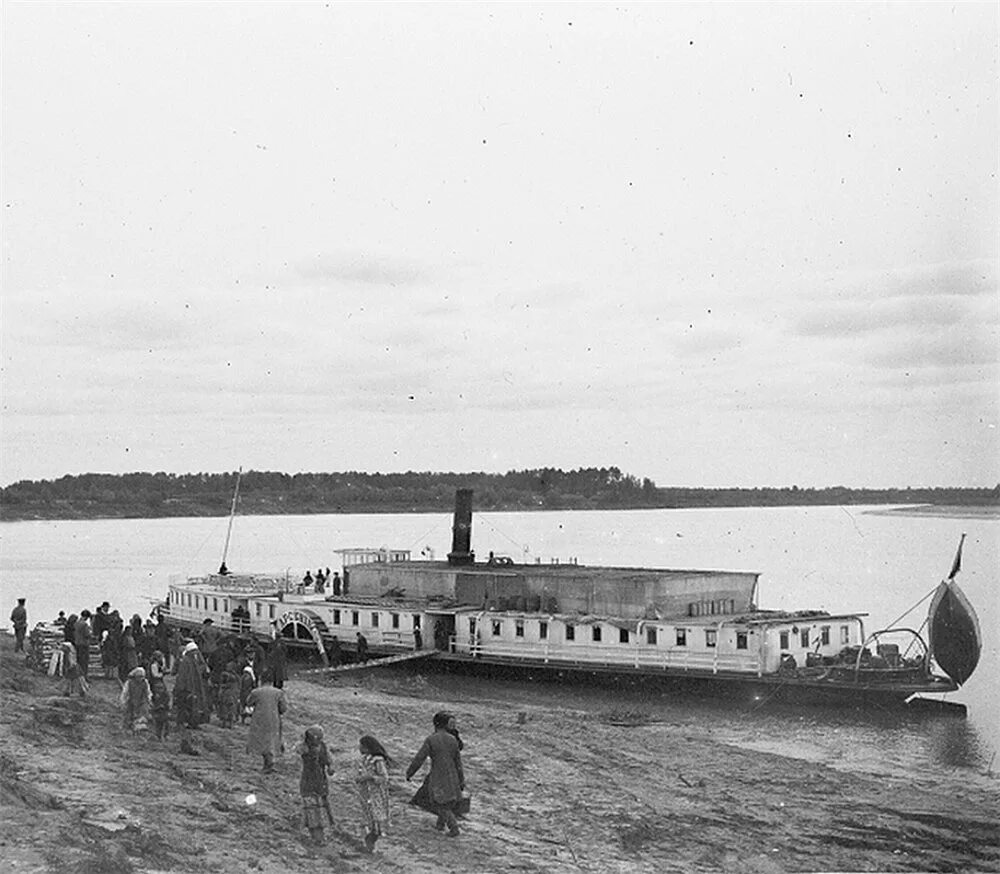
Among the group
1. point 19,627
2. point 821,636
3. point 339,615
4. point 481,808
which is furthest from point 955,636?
point 19,627

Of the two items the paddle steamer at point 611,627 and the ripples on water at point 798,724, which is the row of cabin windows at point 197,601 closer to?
the paddle steamer at point 611,627

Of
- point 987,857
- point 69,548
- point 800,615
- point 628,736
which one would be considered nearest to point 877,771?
point 628,736

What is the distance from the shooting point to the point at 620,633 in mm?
39375

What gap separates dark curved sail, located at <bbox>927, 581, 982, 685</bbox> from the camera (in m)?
35.9

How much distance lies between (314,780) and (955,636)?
1026 inches

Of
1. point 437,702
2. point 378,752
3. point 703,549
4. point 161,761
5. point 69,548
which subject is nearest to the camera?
point 378,752

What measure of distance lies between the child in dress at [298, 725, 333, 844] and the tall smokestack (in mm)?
31699

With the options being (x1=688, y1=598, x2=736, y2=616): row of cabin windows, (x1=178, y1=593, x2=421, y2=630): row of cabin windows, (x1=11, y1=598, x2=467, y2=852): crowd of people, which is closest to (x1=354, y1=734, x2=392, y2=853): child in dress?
(x1=11, y1=598, x2=467, y2=852): crowd of people

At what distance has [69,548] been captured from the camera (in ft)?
490

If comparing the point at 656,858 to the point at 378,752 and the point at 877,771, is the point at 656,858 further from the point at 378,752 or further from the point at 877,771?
the point at 877,771

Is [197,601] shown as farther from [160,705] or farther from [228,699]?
[160,705]

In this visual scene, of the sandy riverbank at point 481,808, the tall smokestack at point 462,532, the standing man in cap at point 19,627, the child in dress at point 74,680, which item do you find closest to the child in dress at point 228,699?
the sandy riverbank at point 481,808

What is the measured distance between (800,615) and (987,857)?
21.4 m

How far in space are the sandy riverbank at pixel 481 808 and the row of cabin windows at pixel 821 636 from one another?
34.3 ft
